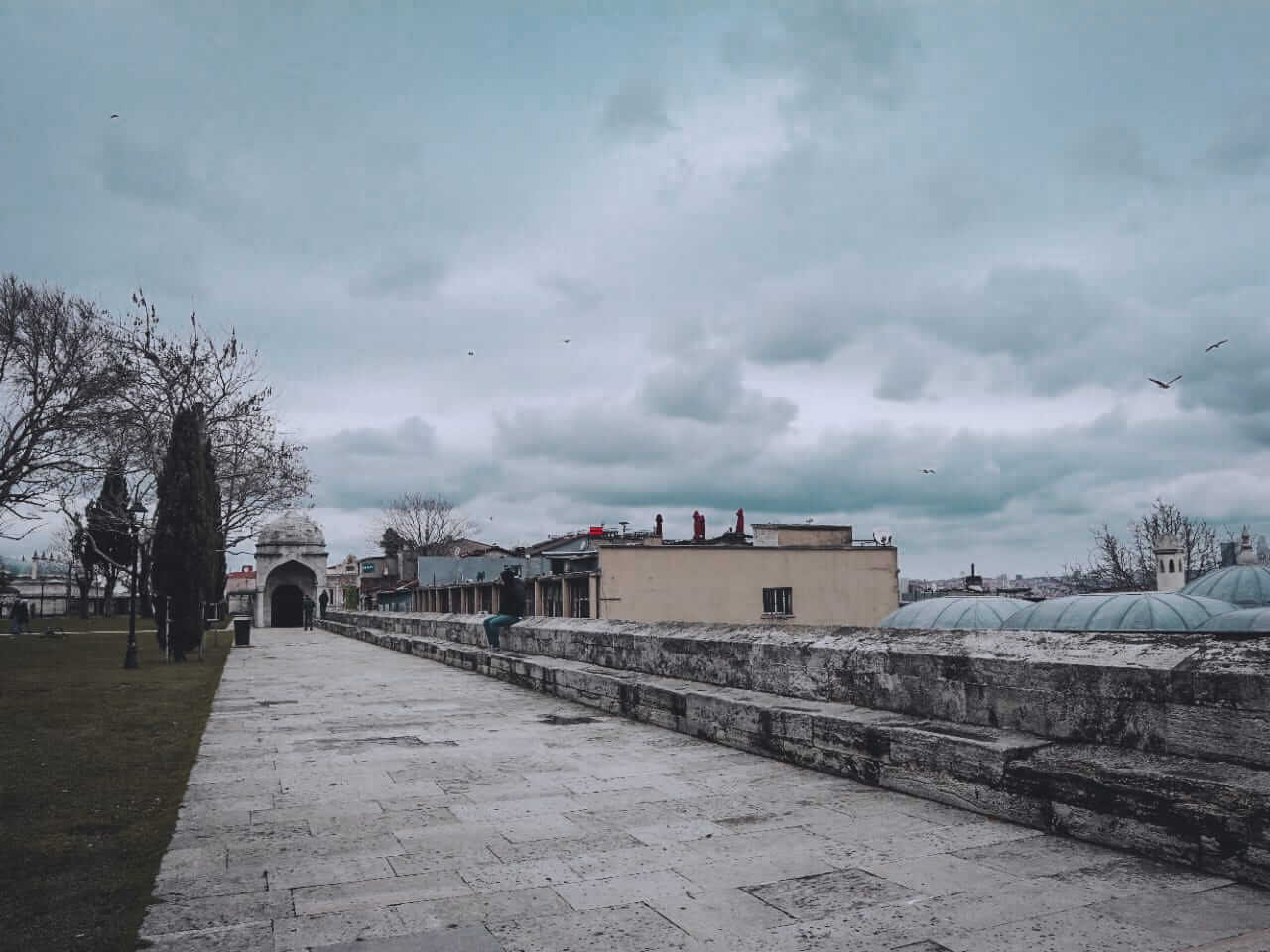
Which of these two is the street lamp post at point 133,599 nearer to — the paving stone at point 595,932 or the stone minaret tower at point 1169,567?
the paving stone at point 595,932

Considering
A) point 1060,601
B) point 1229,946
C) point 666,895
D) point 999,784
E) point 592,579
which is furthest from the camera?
point 592,579

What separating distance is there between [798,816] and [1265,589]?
1078 inches

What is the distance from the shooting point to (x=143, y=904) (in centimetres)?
325

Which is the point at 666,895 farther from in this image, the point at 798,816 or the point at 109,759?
the point at 109,759

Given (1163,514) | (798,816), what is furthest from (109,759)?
(1163,514)

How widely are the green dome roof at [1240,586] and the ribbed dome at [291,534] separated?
1753 inches

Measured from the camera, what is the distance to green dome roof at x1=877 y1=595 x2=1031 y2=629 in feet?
77.8

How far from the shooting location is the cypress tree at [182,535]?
63.9ft

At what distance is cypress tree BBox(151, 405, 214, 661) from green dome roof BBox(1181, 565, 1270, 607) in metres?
25.7

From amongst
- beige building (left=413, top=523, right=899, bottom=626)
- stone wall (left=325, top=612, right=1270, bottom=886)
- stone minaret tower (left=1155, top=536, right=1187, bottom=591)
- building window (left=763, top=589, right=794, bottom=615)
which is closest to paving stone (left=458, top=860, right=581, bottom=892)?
stone wall (left=325, top=612, right=1270, bottom=886)

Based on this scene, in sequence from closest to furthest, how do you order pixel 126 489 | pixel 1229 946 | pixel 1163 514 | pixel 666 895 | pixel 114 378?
1. pixel 1229 946
2. pixel 666 895
3. pixel 114 378
4. pixel 126 489
5. pixel 1163 514

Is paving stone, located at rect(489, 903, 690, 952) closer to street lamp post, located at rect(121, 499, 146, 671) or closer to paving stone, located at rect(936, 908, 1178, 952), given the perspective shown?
paving stone, located at rect(936, 908, 1178, 952)

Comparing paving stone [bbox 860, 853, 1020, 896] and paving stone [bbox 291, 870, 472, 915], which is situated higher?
paving stone [bbox 860, 853, 1020, 896]

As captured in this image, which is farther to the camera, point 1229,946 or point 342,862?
point 342,862
